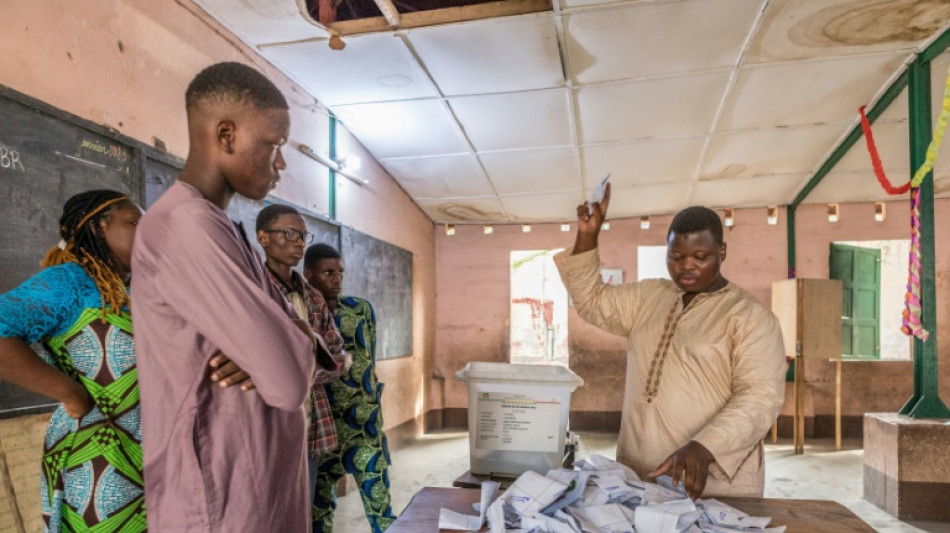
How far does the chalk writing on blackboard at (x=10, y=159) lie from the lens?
5.54 feet

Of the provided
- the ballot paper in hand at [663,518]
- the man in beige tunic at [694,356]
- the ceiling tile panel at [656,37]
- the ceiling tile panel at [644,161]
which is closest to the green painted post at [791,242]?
the ceiling tile panel at [644,161]

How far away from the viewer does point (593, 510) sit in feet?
3.57

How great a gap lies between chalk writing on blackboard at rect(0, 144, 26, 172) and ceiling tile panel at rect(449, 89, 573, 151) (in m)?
2.70

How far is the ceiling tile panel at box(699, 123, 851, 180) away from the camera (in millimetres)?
4598

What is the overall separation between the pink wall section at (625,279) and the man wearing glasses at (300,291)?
415 cm

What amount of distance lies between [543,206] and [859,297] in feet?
11.5

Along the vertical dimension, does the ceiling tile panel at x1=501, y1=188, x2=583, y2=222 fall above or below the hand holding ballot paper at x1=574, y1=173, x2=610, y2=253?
above

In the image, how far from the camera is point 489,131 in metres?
4.46

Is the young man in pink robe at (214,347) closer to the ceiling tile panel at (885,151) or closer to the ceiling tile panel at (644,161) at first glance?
the ceiling tile panel at (644,161)

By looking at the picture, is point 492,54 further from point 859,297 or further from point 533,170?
point 859,297

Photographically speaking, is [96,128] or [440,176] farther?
[440,176]

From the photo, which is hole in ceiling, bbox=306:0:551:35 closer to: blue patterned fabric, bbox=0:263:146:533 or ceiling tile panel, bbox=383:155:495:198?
ceiling tile panel, bbox=383:155:495:198

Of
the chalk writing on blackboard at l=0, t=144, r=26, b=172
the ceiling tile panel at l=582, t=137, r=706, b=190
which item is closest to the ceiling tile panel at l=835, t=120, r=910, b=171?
the ceiling tile panel at l=582, t=137, r=706, b=190

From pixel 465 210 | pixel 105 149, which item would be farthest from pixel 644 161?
pixel 105 149
